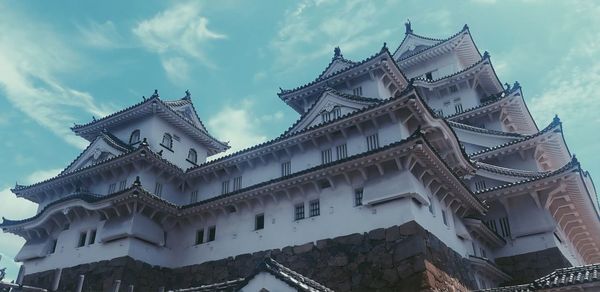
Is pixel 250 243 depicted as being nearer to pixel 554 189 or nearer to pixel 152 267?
pixel 152 267

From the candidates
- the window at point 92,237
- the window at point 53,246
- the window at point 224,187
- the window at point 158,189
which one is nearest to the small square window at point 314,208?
the window at point 224,187

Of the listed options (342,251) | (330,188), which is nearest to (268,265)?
(342,251)

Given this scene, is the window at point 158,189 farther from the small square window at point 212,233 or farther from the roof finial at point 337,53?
the roof finial at point 337,53

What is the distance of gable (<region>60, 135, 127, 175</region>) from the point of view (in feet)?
107

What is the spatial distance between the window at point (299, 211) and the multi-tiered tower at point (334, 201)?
0.28ft

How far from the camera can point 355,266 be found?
2139cm

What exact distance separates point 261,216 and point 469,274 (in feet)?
37.8

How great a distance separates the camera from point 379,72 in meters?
31.2

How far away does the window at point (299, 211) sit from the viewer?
2441 cm

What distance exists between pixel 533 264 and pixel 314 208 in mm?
13620

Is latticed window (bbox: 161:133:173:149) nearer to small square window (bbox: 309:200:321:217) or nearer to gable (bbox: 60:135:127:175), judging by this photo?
gable (bbox: 60:135:127:175)

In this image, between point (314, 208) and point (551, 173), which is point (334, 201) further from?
point (551, 173)

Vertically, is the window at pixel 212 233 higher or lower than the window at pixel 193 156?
lower

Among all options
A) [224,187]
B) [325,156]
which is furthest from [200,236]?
[325,156]
